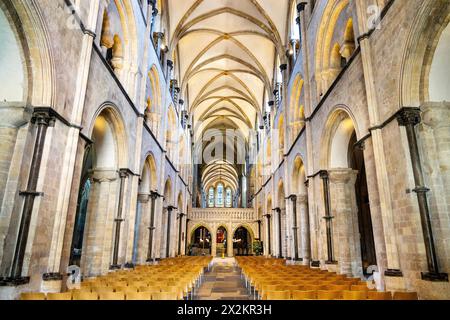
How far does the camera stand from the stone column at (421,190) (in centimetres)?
530

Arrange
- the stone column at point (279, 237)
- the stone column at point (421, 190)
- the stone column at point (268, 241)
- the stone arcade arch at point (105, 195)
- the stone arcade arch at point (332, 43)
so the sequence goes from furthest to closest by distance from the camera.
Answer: the stone column at point (268, 241), the stone column at point (279, 237), the stone arcade arch at point (332, 43), the stone arcade arch at point (105, 195), the stone column at point (421, 190)

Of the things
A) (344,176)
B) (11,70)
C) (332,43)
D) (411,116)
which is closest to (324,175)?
(344,176)

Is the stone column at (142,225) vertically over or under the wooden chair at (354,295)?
over

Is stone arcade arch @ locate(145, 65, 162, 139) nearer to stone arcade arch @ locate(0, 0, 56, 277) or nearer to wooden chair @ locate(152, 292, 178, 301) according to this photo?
stone arcade arch @ locate(0, 0, 56, 277)

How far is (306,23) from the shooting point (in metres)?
13.9

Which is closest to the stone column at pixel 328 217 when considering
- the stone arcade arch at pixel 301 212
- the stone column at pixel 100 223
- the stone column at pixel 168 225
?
the stone arcade arch at pixel 301 212

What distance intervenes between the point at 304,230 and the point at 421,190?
964 cm

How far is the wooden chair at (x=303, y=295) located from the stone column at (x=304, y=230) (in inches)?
399

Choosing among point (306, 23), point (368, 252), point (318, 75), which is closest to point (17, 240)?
point (318, 75)

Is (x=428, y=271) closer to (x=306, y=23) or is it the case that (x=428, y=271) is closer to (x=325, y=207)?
(x=325, y=207)

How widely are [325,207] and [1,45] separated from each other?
10.9 meters

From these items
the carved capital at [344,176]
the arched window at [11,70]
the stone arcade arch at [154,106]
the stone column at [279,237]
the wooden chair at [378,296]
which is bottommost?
the wooden chair at [378,296]

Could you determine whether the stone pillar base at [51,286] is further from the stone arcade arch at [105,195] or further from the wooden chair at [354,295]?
the wooden chair at [354,295]

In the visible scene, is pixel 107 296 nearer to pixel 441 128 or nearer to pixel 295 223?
pixel 441 128
